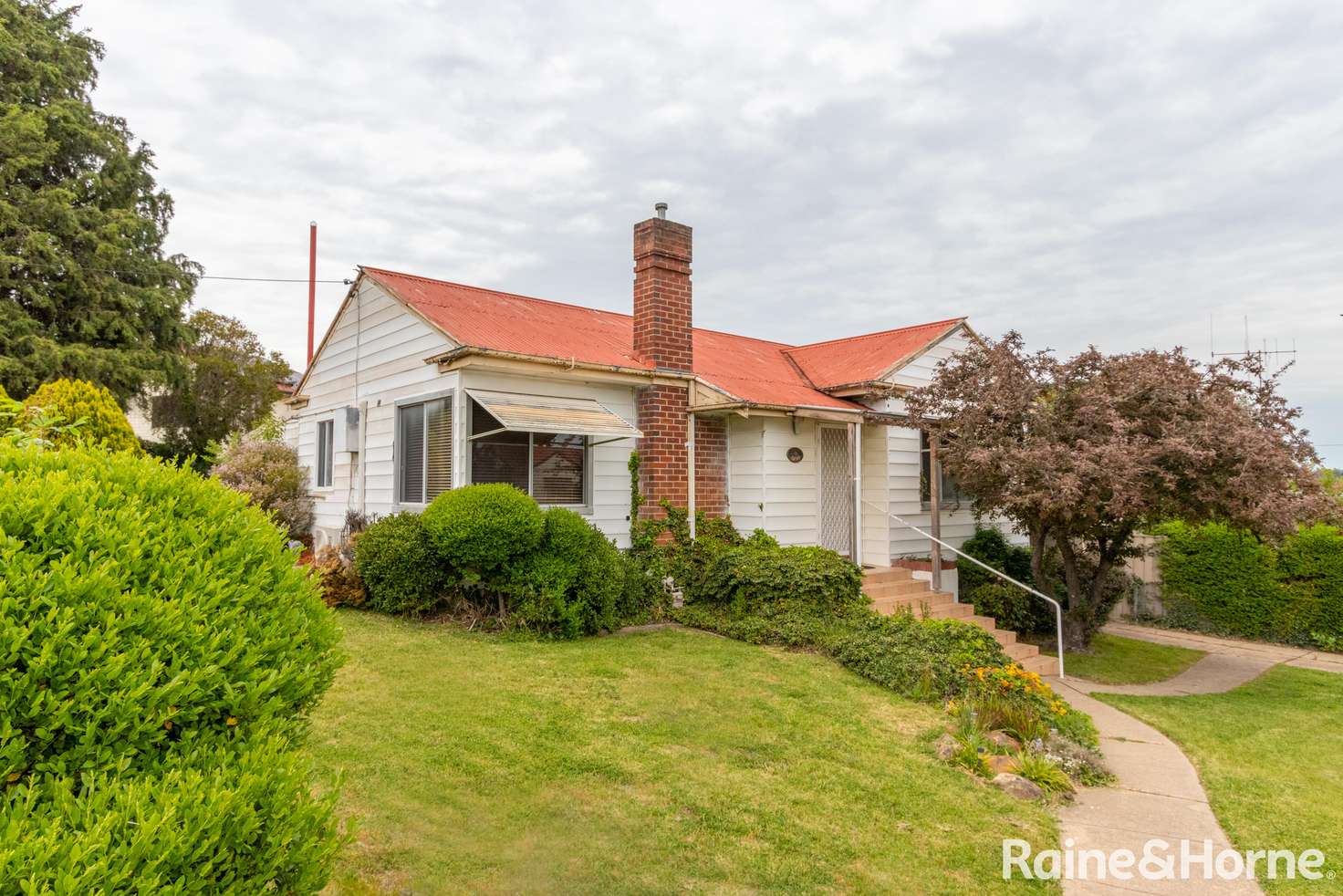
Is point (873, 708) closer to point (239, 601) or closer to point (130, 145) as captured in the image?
point (239, 601)

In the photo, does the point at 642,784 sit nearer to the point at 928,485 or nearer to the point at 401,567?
the point at 401,567

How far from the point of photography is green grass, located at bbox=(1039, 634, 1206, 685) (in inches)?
390

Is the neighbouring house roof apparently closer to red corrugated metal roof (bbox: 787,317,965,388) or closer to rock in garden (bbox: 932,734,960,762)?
red corrugated metal roof (bbox: 787,317,965,388)

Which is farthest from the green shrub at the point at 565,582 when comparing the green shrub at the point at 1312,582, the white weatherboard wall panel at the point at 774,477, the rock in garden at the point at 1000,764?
the green shrub at the point at 1312,582

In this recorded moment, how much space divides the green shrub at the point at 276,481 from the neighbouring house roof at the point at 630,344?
16.4ft

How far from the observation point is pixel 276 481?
14.2 metres

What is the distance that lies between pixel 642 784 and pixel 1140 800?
376 centimetres

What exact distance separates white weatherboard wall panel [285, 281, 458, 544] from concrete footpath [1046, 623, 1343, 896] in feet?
27.4

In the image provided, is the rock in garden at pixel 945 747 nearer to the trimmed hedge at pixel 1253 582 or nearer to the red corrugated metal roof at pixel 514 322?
the red corrugated metal roof at pixel 514 322

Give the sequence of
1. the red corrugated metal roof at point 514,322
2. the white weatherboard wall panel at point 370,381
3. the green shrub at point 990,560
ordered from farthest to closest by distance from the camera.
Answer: the green shrub at point 990,560, the white weatherboard wall panel at point 370,381, the red corrugated metal roof at point 514,322

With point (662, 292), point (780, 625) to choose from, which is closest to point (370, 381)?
point (662, 292)

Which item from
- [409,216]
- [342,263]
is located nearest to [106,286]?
[342,263]

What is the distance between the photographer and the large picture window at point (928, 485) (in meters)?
12.7

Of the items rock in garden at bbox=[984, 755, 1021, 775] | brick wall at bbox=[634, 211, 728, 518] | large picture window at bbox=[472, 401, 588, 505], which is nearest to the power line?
brick wall at bbox=[634, 211, 728, 518]
